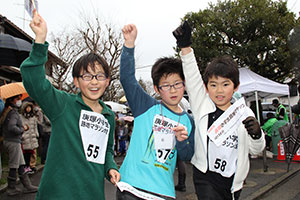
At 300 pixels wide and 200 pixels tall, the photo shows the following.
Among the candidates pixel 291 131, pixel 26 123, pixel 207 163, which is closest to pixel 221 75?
pixel 207 163

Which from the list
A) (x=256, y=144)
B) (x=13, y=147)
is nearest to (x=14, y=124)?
(x=13, y=147)

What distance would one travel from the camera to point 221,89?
2074 mm

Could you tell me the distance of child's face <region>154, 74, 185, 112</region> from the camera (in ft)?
6.46

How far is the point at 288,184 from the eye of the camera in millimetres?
5598

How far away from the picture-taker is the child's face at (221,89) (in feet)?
6.81

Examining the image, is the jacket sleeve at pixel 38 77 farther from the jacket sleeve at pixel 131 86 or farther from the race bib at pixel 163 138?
the race bib at pixel 163 138

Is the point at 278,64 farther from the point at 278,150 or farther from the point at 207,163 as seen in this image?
the point at 207,163

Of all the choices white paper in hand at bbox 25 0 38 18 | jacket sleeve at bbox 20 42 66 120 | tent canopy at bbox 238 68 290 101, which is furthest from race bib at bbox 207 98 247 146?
tent canopy at bbox 238 68 290 101

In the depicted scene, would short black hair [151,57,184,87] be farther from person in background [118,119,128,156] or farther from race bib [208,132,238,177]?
person in background [118,119,128,156]

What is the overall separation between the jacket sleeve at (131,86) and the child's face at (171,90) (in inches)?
5.1

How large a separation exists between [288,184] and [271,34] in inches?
480

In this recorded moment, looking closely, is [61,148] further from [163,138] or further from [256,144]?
[256,144]

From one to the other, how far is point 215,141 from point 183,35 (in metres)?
0.90

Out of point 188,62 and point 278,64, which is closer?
point 188,62
